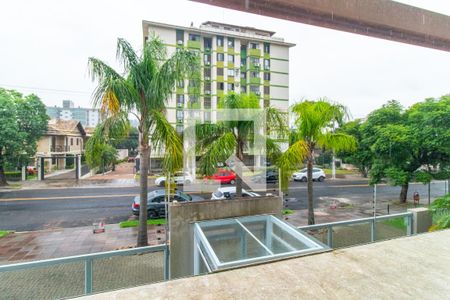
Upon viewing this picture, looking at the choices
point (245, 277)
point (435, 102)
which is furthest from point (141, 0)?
point (435, 102)

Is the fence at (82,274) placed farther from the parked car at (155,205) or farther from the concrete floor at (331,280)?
the parked car at (155,205)

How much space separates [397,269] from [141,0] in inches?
86.8

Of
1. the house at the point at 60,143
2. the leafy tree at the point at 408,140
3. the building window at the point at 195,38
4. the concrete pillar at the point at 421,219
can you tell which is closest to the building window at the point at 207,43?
the building window at the point at 195,38

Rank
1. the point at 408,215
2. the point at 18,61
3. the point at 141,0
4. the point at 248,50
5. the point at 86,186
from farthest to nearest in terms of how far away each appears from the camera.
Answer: the point at 86,186, the point at 248,50, the point at 408,215, the point at 18,61, the point at 141,0

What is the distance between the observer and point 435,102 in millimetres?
6391

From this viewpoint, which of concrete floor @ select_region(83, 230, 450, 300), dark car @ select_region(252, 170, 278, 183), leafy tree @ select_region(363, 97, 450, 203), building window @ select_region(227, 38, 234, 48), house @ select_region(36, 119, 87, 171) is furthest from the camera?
house @ select_region(36, 119, 87, 171)

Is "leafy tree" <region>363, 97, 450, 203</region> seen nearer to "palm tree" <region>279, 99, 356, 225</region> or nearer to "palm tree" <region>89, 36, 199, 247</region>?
"palm tree" <region>279, 99, 356, 225</region>

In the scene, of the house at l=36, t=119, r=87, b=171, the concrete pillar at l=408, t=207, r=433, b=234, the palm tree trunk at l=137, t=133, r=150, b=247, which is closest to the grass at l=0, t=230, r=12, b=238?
the palm tree trunk at l=137, t=133, r=150, b=247

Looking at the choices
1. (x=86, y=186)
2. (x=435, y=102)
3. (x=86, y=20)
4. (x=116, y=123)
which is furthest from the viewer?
(x=86, y=186)

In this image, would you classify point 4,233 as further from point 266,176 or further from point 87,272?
point 266,176

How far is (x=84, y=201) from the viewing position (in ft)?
28.7

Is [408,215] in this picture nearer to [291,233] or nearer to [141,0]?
[291,233]

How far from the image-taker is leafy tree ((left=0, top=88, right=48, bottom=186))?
1012cm

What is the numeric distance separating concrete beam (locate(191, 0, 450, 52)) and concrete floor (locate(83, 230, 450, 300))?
129cm
